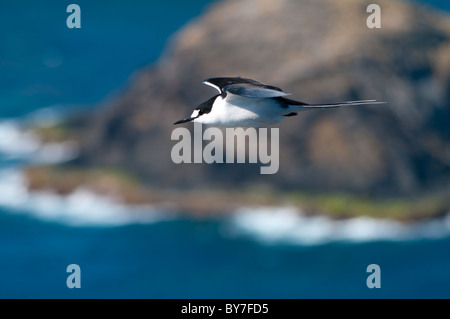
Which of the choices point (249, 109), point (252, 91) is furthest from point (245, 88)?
point (249, 109)

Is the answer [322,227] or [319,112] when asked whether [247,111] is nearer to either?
[319,112]

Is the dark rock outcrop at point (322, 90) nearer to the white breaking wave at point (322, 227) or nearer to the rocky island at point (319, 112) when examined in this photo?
the rocky island at point (319, 112)

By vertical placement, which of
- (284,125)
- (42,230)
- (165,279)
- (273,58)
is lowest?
(165,279)

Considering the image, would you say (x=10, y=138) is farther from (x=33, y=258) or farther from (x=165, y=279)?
(x=165, y=279)

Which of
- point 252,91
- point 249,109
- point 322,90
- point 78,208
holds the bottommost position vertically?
point 252,91

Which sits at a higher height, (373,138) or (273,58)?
(273,58)

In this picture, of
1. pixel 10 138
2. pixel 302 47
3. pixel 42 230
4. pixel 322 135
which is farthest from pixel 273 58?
pixel 10 138

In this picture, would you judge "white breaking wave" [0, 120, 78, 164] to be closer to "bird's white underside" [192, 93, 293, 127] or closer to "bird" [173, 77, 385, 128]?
"bird" [173, 77, 385, 128]
